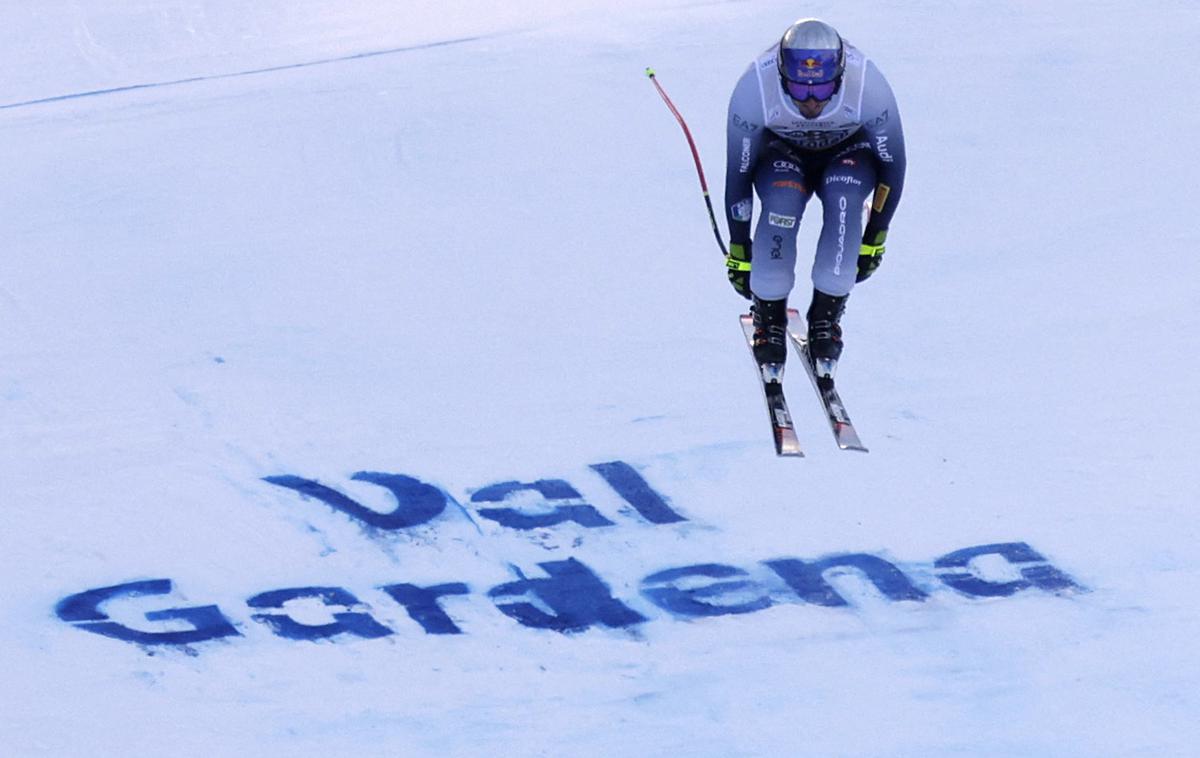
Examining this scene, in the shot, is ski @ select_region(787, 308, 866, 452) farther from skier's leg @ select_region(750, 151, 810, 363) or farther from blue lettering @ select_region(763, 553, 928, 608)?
blue lettering @ select_region(763, 553, 928, 608)

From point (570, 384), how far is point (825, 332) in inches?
50.9

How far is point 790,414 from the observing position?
6.29 metres

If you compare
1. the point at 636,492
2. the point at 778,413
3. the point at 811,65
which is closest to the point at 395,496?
the point at 636,492

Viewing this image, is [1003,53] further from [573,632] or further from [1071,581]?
[573,632]

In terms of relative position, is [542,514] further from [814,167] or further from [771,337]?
[814,167]

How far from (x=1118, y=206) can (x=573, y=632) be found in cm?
440

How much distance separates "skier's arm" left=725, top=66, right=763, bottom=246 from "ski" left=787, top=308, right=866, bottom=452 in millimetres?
762

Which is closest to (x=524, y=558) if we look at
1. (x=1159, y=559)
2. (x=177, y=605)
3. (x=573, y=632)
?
(x=573, y=632)

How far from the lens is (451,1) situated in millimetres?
10148

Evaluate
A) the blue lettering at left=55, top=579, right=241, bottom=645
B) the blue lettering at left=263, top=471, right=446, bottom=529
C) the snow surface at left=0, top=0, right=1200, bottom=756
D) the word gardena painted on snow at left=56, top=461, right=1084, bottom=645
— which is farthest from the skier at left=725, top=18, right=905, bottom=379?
the blue lettering at left=55, top=579, right=241, bottom=645

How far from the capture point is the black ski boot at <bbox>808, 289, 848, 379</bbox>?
6141 millimetres

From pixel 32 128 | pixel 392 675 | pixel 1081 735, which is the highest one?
pixel 32 128

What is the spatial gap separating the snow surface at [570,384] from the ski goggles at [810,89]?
5.24ft

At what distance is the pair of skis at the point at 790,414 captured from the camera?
19.9ft
